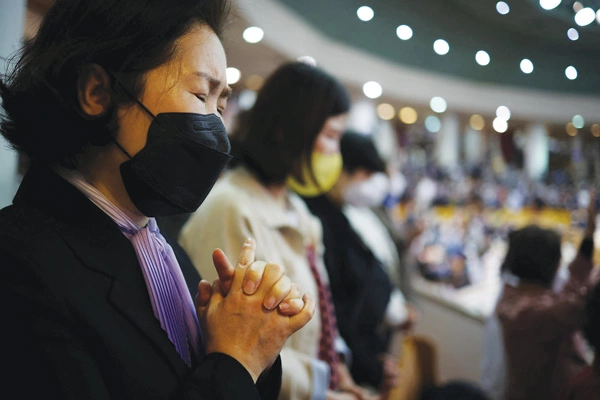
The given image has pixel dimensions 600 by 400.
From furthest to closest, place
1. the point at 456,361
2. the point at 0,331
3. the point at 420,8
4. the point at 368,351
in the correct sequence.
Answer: the point at 456,361 → the point at 368,351 → the point at 420,8 → the point at 0,331

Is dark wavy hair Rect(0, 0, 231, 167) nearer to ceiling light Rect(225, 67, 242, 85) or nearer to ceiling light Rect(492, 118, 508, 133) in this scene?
ceiling light Rect(225, 67, 242, 85)

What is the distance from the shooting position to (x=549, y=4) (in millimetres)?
1069

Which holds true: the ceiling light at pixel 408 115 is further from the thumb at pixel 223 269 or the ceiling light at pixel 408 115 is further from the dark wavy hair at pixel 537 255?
the thumb at pixel 223 269

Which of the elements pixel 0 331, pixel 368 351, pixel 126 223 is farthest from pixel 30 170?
pixel 368 351

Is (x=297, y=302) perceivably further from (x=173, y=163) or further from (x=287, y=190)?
(x=287, y=190)

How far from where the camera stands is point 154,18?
2.31 ft

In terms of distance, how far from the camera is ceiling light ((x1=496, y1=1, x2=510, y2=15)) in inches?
43.6

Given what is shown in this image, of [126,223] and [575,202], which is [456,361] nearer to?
[575,202]

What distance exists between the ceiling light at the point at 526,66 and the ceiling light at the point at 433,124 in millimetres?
12707

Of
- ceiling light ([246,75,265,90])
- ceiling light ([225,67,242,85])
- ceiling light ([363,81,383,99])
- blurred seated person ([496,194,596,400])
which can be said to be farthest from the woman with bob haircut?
ceiling light ([246,75,265,90])

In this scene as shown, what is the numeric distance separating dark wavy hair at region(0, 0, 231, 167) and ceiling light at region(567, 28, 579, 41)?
0.93 metres

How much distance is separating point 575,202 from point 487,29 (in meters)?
3.18

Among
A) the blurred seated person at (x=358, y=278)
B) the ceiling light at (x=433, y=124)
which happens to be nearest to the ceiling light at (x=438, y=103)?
the ceiling light at (x=433, y=124)

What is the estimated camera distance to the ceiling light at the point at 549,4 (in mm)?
1062
